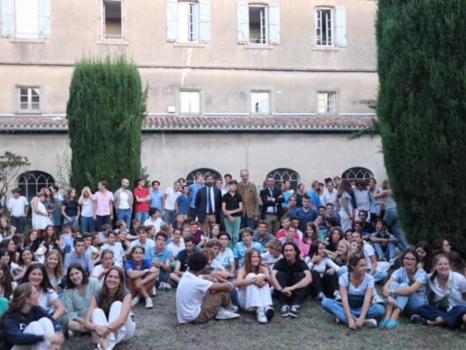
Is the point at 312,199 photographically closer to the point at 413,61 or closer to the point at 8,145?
the point at 413,61

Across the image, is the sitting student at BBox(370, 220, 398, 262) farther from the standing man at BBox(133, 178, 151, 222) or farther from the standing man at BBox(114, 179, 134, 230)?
the standing man at BBox(114, 179, 134, 230)

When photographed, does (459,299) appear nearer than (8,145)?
Yes

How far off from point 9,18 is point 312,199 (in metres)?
14.2

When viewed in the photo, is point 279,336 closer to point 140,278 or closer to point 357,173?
point 140,278

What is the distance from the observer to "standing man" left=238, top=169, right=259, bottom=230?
49.1ft

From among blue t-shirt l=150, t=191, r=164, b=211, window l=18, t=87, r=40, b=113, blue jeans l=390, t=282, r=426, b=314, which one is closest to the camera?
blue jeans l=390, t=282, r=426, b=314

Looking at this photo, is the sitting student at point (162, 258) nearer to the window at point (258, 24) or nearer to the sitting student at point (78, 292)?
the sitting student at point (78, 292)

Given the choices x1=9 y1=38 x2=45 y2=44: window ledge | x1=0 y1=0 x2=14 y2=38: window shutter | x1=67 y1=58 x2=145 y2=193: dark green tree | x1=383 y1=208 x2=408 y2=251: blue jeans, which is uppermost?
x1=0 y1=0 x2=14 y2=38: window shutter

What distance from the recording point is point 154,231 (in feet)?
42.7

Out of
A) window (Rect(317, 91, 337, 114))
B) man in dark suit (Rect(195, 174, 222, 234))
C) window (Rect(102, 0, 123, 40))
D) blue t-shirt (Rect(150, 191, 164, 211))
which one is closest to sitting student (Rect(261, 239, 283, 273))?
man in dark suit (Rect(195, 174, 222, 234))

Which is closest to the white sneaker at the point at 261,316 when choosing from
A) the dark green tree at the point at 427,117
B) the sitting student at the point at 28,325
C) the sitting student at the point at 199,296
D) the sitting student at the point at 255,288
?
the sitting student at the point at 255,288

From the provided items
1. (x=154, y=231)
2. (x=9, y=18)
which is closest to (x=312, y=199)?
(x=154, y=231)

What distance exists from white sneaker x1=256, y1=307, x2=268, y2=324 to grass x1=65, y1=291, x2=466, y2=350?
3.3 inches

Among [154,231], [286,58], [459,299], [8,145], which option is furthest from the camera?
[286,58]
